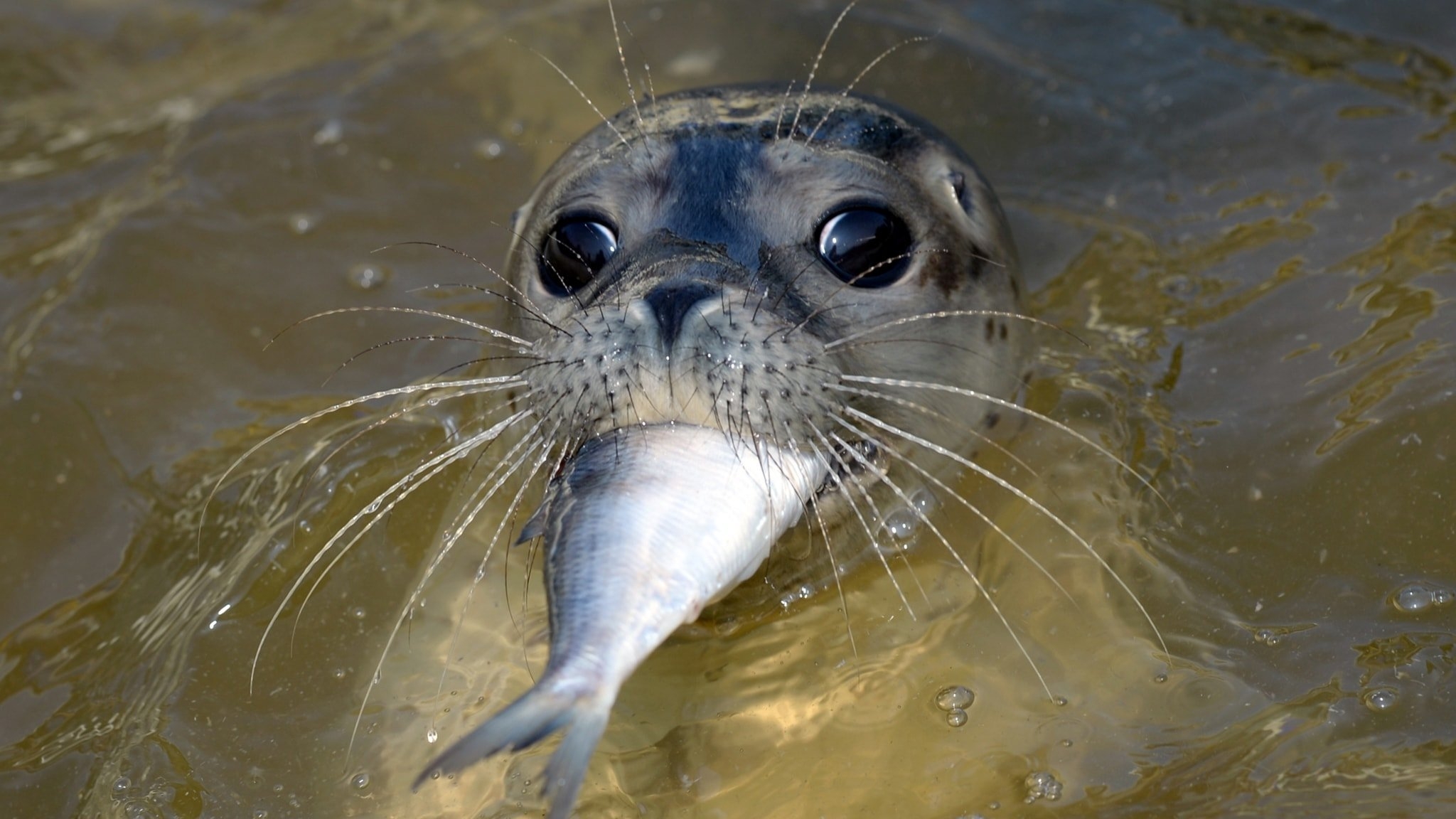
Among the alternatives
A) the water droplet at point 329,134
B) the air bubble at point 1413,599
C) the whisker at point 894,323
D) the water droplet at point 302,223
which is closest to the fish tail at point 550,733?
the whisker at point 894,323

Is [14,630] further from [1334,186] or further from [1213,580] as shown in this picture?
[1334,186]

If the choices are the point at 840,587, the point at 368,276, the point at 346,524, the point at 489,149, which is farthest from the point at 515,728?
the point at 489,149

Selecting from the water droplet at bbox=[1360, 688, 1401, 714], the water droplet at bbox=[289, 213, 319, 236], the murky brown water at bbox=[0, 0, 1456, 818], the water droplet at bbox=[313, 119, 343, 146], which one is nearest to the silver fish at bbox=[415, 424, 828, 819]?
the murky brown water at bbox=[0, 0, 1456, 818]

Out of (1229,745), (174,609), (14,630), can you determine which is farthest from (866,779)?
(14,630)

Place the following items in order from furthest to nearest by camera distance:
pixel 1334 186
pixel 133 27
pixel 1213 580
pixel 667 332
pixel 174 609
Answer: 1. pixel 133 27
2. pixel 1334 186
3. pixel 174 609
4. pixel 1213 580
5. pixel 667 332

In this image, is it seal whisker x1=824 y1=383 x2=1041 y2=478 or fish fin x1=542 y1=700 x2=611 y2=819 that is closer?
fish fin x1=542 y1=700 x2=611 y2=819

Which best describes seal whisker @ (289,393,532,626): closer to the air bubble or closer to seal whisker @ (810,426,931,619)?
seal whisker @ (810,426,931,619)
